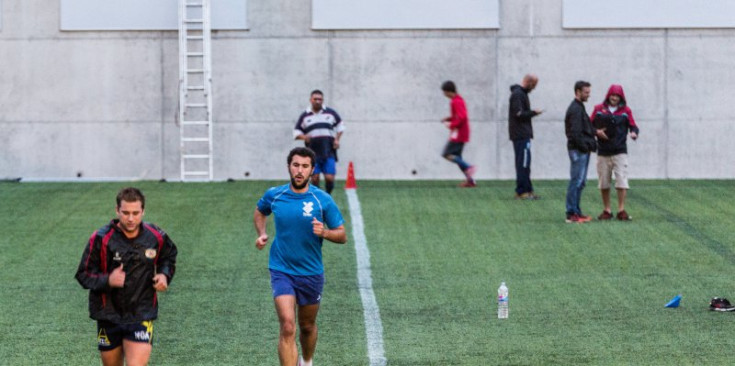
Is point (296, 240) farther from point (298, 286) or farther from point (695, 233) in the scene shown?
point (695, 233)

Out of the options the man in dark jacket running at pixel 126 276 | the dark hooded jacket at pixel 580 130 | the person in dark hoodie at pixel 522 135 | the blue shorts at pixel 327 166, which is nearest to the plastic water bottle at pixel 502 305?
the man in dark jacket running at pixel 126 276

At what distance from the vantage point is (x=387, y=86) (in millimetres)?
25406

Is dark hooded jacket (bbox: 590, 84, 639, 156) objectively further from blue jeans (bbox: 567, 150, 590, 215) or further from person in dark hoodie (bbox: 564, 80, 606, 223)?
blue jeans (bbox: 567, 150, 590, 215)

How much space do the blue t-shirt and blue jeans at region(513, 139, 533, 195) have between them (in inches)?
444

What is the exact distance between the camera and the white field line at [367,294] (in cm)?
1211

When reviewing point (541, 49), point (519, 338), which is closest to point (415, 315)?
point (519, 338)

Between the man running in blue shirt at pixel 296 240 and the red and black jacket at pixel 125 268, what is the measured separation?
4.88 ft

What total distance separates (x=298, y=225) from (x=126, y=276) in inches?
73.9

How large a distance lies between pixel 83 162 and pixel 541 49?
29.1 ft

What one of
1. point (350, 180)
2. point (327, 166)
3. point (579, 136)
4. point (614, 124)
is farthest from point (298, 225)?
point (350, 180)

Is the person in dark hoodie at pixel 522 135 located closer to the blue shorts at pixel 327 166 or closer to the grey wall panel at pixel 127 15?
the blue shorts at pixel 327 166

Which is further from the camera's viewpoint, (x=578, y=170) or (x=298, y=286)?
(x=578, y=170)

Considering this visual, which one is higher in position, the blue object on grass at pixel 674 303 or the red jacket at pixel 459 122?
the red jacket at pixel 459 122

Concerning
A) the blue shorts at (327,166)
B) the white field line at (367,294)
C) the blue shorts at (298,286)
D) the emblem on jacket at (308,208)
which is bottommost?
the white field line at (367,294)
